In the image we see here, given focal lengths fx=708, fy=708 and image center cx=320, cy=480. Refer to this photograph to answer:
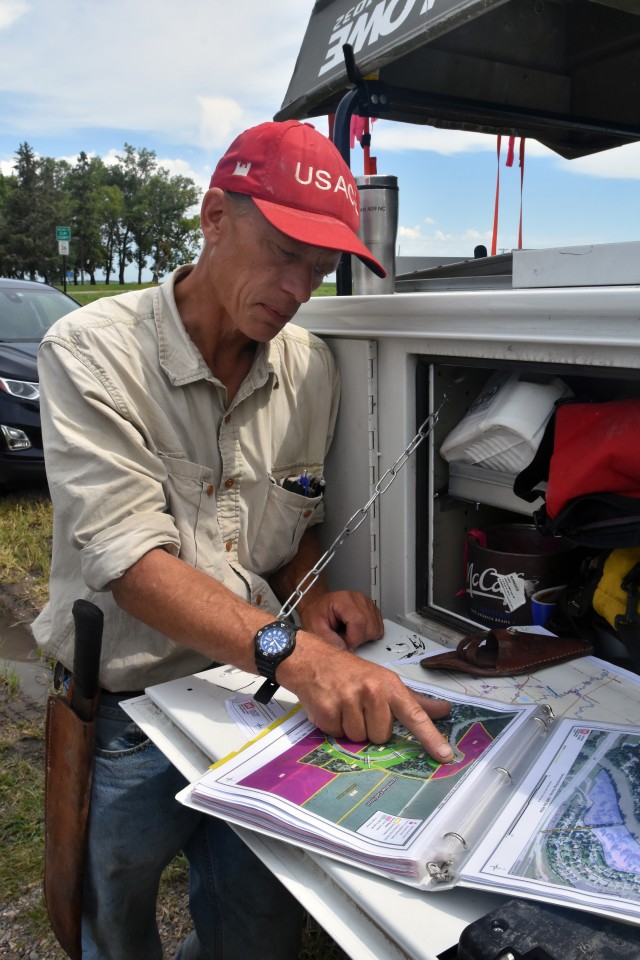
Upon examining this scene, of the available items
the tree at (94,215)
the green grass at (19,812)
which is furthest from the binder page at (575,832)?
the tree at (94,215)

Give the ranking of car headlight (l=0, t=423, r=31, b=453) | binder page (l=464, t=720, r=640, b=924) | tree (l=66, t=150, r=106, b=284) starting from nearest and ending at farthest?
binder page (l=464, t=720, r=640, b=924) < car headlight (l=0, t=423, r=31, b=453) < tree (l=66, t=150, r=106, b=284)

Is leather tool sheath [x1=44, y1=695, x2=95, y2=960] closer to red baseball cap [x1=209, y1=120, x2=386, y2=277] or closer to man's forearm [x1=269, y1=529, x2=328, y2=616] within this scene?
man's forearm [x1=269, y1=529, x2=328, y2=616]

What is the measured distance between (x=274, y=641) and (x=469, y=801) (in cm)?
40

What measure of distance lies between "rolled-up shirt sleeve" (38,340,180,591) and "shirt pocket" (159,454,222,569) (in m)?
0.06

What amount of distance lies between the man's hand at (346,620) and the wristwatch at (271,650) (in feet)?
0.86

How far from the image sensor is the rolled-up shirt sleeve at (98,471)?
4.21 ft

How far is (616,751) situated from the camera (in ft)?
3.22

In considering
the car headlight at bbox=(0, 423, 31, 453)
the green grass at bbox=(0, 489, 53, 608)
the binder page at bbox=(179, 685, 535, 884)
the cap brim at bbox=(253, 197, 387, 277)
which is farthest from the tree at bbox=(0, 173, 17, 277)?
the binder page at bbox=(179, 685, 535, 884)

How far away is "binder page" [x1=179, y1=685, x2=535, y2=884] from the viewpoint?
83cm

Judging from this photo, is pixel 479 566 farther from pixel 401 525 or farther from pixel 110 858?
pixel 110 858

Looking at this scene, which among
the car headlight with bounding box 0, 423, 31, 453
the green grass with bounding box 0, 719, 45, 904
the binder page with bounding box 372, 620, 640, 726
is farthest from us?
the car headlight with bounding box 0, 423, 31, 453

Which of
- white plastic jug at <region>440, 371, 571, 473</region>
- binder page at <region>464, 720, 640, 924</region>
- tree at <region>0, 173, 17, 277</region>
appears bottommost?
binder page at <region>464, 720, 640, 924</region>

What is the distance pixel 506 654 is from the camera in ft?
4.19

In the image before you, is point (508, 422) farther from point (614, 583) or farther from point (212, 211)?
point (212, 211)
